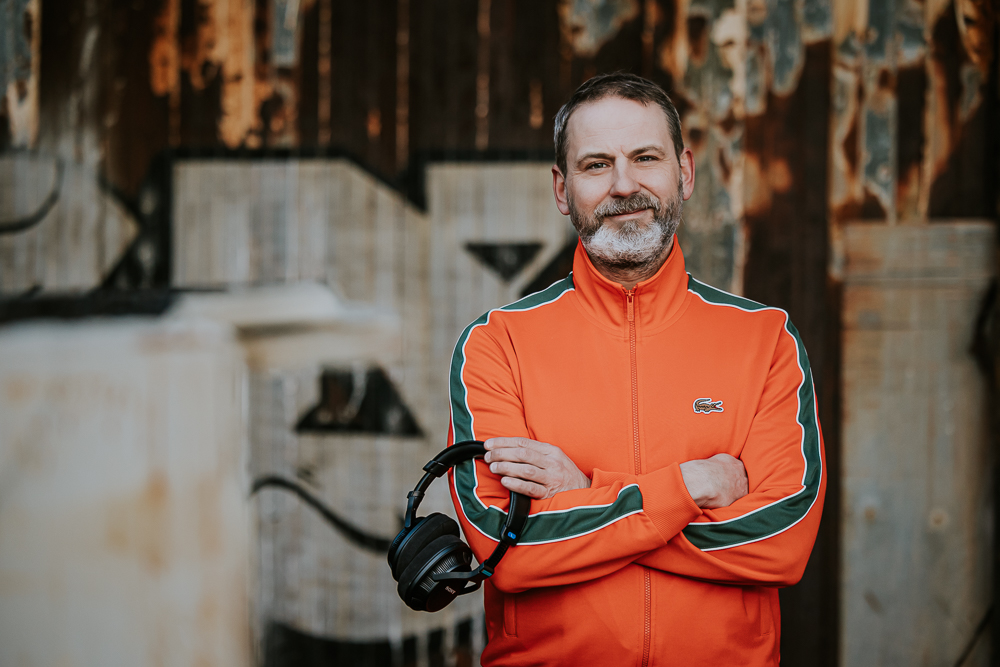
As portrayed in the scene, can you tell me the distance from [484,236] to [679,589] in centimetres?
183

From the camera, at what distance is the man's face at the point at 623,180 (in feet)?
4.98

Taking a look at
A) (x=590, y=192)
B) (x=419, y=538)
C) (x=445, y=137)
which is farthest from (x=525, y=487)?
(x=445, y=137)

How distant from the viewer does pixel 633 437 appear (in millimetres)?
1495

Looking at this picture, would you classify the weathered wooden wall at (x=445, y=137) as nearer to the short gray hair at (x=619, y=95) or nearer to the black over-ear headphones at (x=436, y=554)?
the short gray hair at (x=619, y=95)

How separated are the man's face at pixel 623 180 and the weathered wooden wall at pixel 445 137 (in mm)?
1221

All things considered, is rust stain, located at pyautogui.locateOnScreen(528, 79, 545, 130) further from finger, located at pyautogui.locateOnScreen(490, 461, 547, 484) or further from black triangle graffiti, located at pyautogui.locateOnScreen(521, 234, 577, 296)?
finger, located at pyautogui.locateOnScreen(490, 461, 547, 484)

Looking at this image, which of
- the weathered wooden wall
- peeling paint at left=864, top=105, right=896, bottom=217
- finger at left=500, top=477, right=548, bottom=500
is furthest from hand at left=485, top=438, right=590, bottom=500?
peeling paint at left=864, top=105, right=896, bottom=217

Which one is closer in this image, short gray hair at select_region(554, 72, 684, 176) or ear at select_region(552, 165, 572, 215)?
short gray hair at select_region(554, 72, 684, 176)

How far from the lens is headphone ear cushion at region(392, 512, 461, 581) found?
1.32m

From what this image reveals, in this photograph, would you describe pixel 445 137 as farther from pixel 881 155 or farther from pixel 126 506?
pixel 126 506

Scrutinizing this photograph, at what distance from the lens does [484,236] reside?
9.22ft

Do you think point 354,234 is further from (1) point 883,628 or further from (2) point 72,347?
(1) point 883,628

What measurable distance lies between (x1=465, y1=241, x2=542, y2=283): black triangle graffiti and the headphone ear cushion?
1.61 metres

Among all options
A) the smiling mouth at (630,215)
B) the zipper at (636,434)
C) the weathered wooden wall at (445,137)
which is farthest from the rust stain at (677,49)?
the zipper at (636,434)
